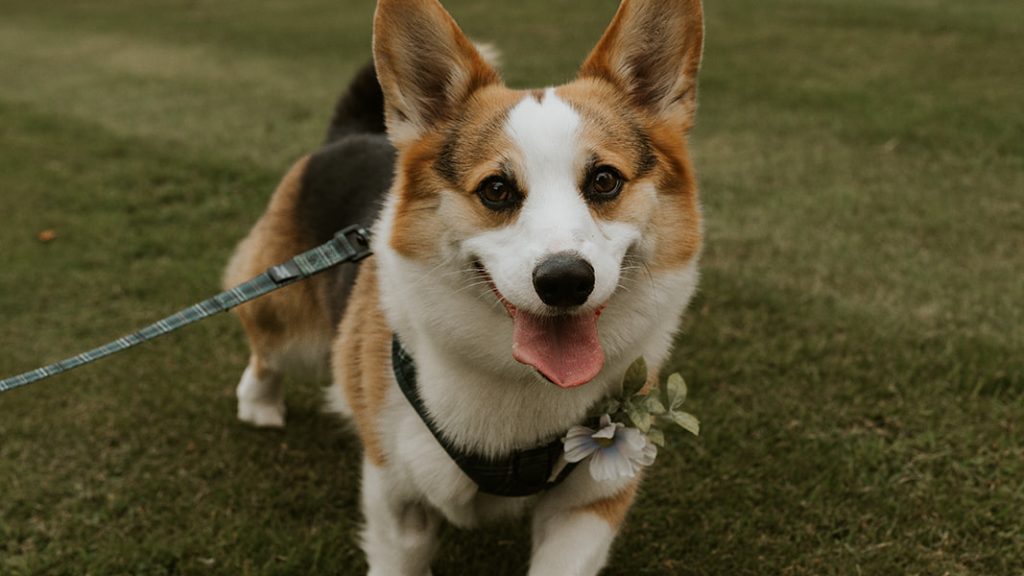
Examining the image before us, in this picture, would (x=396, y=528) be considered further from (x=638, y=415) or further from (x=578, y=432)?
(x=638, y=415)

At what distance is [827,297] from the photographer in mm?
4473

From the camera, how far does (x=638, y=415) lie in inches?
87.6

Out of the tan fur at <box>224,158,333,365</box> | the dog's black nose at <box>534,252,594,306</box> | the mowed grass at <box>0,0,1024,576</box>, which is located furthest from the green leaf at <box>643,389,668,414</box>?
the tan fur at <box>224,158,333,365</box>

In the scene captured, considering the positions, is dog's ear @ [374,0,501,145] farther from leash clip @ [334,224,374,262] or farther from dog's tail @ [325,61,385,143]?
dog's tail @ [325,61,385,143]

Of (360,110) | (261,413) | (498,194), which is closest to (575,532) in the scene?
(498,194)

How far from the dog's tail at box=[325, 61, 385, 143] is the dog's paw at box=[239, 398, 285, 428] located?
3.70ft

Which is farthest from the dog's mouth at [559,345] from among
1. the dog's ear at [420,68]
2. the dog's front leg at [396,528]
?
the dog's front leg at [396,528]

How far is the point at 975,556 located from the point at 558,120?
1880mm

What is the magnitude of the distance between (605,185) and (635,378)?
18.6 inches

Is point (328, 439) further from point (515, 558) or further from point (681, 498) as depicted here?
point (681, 498)

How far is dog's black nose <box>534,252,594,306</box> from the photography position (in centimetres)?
191

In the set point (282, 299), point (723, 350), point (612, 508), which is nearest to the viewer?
point (612, 508)

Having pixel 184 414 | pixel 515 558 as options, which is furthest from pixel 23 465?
pixel 515 558

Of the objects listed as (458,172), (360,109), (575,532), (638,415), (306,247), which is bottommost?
(306,247)
